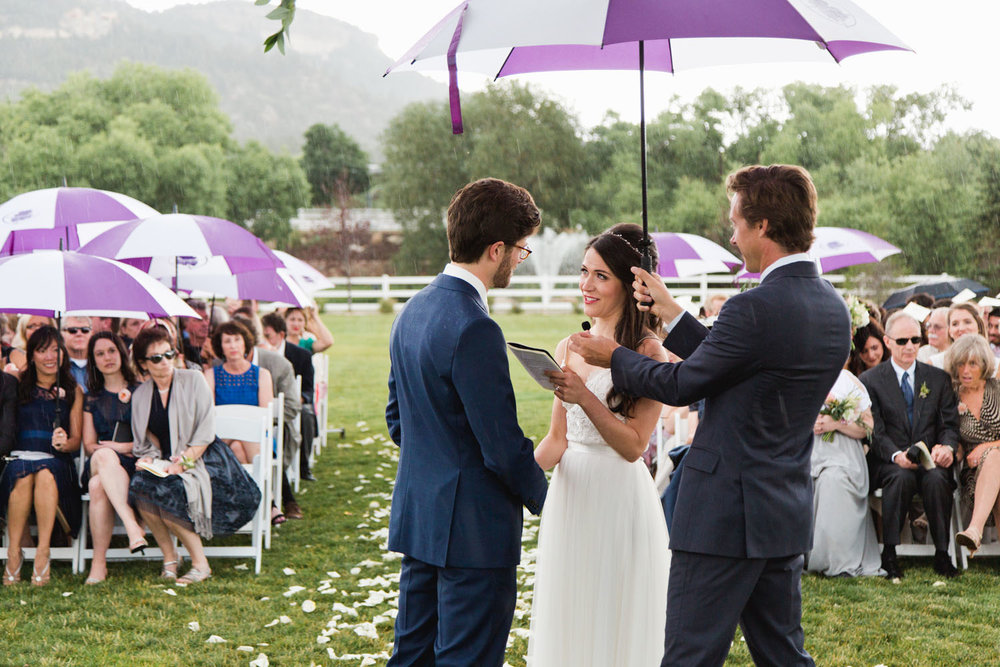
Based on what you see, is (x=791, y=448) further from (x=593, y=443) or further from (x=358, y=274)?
(x=358, y=274)

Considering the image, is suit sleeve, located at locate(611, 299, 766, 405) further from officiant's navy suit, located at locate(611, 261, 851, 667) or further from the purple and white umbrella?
the purple and white umbrella

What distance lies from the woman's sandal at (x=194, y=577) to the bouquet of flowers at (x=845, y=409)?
4398 millimetres

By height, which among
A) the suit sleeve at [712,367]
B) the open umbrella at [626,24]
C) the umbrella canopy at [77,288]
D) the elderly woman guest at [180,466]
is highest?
the open umbrella at [626,24]

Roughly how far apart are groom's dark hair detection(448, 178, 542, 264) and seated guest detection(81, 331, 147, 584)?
4456 mm

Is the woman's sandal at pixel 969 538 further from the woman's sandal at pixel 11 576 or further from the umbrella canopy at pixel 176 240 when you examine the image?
the woman's sandal at pixel 11 576

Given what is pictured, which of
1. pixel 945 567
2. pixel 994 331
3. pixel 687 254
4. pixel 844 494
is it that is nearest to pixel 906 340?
pixel 844 494

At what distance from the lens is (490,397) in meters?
2.95

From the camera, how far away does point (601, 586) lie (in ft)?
13.1

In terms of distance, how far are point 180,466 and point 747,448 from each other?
15.5ft

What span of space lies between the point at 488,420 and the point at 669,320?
836 millimetres

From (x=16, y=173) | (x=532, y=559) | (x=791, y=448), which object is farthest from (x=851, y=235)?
(x=16, y=173)

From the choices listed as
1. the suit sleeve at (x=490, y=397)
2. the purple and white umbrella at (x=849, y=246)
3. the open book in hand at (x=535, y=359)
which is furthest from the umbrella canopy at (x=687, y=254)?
the suit sleeve at (x=490, y=397)

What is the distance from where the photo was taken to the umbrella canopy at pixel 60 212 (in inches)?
312

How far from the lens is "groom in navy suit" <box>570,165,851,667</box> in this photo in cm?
302
